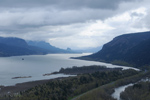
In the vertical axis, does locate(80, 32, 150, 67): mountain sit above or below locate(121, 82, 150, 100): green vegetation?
above

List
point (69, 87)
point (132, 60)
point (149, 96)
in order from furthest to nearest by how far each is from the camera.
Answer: point (132, 60)
point (69, 87)
point (149, 96)

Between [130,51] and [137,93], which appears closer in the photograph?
[137,93]

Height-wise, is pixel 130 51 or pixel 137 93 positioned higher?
pixel 130 51

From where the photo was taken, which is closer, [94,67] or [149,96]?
[149,96]

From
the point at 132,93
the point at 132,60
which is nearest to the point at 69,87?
the point at 132,93

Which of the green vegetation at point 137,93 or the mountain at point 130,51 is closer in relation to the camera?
the green vegetation at point 137,93

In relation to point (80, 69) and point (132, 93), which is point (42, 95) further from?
point (80, 69)

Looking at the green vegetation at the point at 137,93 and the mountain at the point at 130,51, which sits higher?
the mountain at the point at 130,51

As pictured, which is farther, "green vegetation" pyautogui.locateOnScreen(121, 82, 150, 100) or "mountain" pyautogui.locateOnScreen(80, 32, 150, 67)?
"mountain" pyautogui.locateOnScreen(80, 32, 150, 67)

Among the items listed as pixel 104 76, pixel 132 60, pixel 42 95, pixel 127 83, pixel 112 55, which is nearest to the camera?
pixel 42 95

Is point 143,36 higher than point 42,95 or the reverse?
higher
